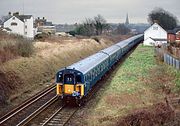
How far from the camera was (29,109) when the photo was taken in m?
22.8

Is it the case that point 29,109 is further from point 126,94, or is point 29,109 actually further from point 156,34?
point 156,34

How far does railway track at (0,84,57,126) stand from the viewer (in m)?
19.6

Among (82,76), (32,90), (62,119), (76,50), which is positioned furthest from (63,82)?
(76,50)

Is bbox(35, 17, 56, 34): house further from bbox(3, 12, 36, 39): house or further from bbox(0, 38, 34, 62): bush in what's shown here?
bbox(0, 38, 34, 62): bush

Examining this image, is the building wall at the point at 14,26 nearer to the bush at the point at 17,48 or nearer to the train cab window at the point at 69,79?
the bush at the point at 17,48

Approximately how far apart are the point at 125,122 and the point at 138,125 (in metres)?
0.67

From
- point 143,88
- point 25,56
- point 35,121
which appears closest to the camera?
point 35,121

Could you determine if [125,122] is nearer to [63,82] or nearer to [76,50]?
[63,82]

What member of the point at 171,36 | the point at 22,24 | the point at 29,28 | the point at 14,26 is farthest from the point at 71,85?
the point at 14,26

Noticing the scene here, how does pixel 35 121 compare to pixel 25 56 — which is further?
pixel 25 56

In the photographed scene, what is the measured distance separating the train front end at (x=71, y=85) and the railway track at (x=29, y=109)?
173 centimetres

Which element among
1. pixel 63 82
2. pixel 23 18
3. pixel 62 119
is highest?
pixel 23 18

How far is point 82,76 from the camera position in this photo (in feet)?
73.9

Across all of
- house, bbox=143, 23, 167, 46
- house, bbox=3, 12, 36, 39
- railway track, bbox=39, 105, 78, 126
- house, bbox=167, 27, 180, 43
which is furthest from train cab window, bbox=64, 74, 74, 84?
house, bbox=3, 12, 36, 39
